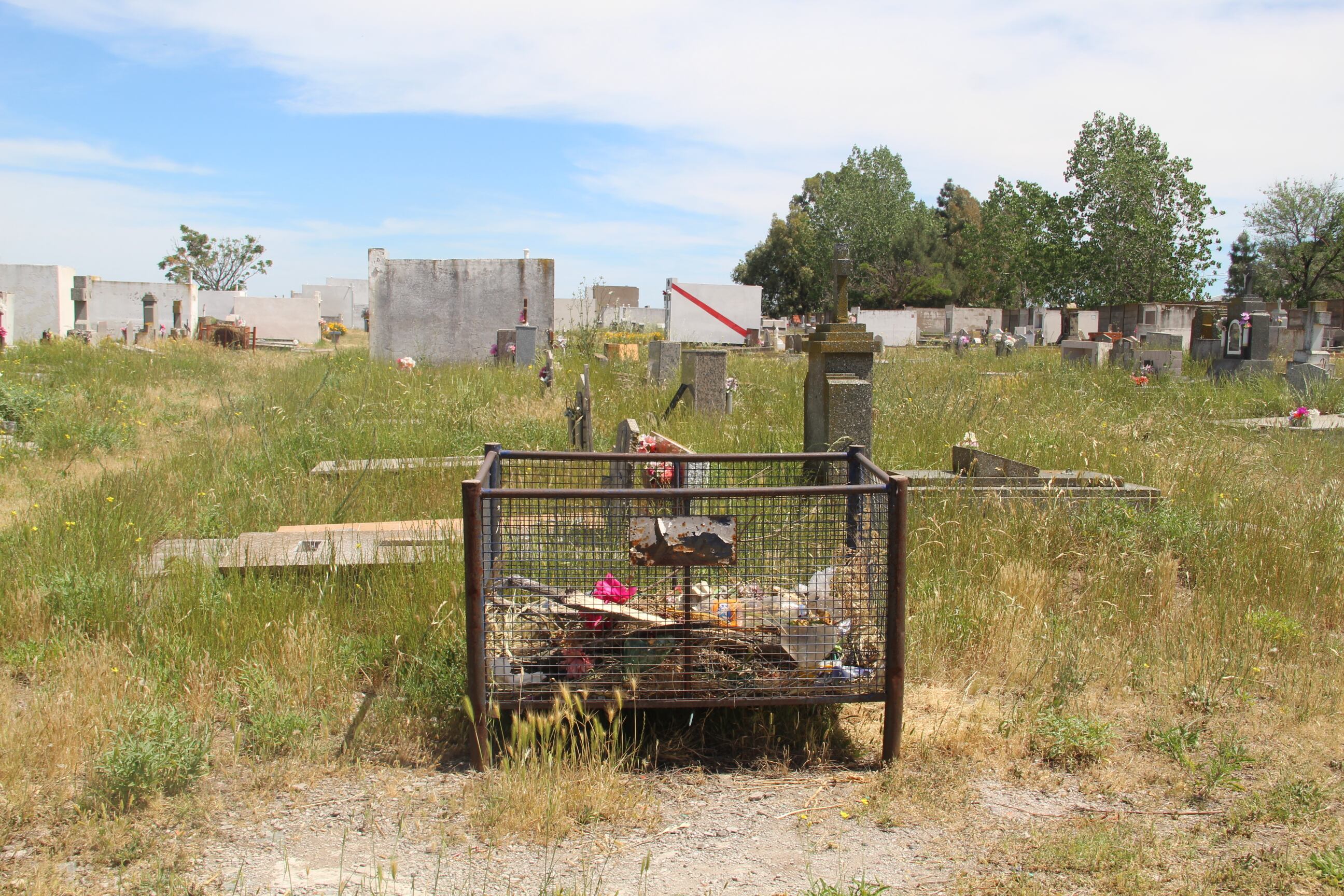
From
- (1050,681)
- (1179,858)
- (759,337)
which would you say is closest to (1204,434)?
(1050,681)

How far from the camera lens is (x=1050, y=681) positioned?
4.11 meters

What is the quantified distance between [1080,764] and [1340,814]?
80 cm

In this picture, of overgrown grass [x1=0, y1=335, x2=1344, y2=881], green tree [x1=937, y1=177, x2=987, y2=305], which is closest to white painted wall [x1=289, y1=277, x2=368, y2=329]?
green tree [x1=937, y1=177, x2=987, y2=305]

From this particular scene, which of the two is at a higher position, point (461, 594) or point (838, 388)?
point (838, 388)

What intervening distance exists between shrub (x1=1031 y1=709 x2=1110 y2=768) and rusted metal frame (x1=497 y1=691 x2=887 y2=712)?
0.76m

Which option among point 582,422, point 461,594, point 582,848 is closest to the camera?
point 582,848

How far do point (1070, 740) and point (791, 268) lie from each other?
64.3m

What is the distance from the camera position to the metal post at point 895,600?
324 centimetres

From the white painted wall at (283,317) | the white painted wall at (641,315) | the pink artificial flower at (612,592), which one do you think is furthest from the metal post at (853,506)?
the white painted wall at (283,317)

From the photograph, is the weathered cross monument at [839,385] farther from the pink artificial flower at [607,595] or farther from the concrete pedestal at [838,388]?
the pink artificial flower at [607,595]

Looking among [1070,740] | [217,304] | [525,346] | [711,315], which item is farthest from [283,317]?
[1070,740]

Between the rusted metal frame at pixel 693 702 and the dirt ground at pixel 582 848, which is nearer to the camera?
the dirt ground at pixel 582 848

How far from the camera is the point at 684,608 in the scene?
3443 millimetres

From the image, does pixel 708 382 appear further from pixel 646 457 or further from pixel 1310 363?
pixel 1310 363
